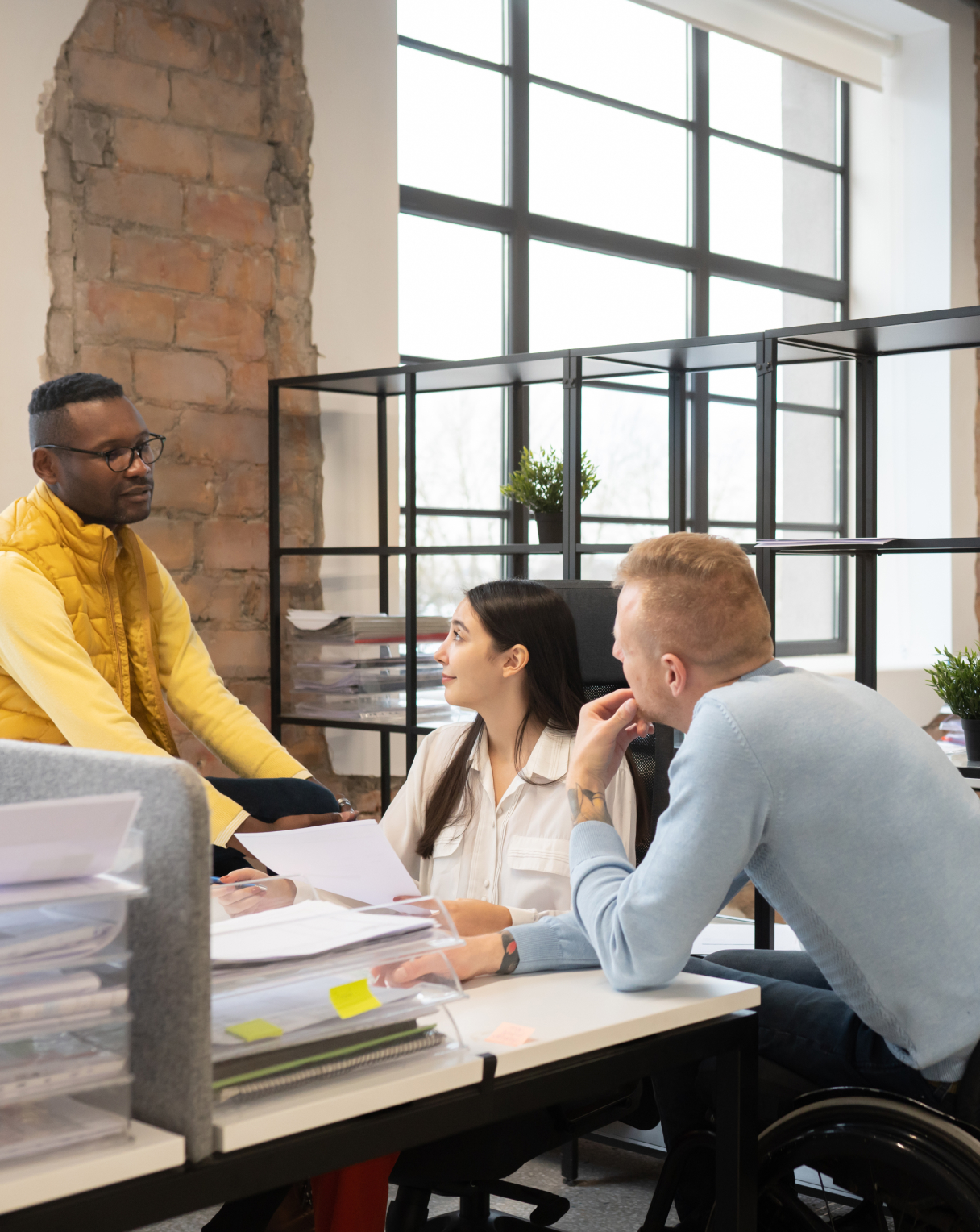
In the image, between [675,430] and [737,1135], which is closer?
[737,1135]

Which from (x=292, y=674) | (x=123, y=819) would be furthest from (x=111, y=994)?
(x=292, y=674)

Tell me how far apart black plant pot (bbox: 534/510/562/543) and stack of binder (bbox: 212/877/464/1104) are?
85.3 inches

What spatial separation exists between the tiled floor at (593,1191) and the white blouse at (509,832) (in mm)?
671

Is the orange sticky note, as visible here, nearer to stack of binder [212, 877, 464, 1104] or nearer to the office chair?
stack of binder [212, 877, 464, 1104]

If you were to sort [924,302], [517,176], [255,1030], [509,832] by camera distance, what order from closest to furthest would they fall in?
1. [255,1030]
2. [509,832]
3. [517,176]
4. [924,302]

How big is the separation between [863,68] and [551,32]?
147cm

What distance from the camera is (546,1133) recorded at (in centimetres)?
140

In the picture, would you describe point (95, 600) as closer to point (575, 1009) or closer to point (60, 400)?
point (60, 400)

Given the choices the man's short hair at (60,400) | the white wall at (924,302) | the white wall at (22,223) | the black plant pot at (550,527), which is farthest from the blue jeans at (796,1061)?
the white wall at (924,302)

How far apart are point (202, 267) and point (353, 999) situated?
9.00ft

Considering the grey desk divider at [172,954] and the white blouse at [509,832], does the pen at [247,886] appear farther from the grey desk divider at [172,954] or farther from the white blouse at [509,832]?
the white blouse at [509,832]

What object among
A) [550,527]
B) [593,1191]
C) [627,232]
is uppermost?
[627,232]

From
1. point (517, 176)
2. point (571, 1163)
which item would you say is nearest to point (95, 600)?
point (571, 1163)

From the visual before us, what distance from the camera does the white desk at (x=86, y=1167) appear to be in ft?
2.49
